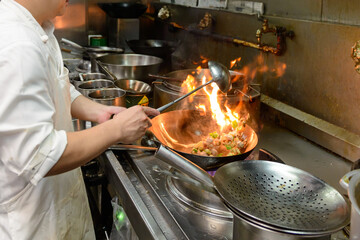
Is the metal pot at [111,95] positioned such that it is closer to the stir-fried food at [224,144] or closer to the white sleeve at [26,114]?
the stir-fried food at [224,144]

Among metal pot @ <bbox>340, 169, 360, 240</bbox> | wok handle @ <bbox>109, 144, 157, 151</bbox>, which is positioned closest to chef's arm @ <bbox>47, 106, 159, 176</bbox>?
wok handle @ <bbox>109, 144, 157, 151</bbox>

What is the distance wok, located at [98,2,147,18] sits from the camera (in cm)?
360

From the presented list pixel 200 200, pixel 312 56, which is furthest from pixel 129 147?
pixel 312 56

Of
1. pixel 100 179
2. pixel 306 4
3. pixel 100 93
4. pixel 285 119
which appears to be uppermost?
pixel 306 4

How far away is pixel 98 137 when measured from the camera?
1.15m

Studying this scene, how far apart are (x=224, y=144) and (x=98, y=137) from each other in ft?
1.88

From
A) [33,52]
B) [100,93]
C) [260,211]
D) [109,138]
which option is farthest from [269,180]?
[100,93]

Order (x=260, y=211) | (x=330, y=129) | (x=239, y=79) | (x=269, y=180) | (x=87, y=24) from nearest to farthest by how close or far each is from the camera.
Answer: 1. (x=260, y=211)
2. (x=269, y=180)
3. (x=330, y=129)
4. (x=239, y=79)
5. (x=87, y=24)

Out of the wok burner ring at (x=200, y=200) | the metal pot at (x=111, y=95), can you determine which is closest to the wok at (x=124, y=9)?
the metal pot at (x=111, y=95)

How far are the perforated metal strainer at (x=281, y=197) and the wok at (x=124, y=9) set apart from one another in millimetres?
2861

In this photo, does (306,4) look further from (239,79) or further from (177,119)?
(177,119)

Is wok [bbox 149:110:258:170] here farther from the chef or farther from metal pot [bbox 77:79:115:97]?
metal pot [bbox 77:79:115:97]

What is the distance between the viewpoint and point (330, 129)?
1796mm

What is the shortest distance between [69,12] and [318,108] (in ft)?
9.66
